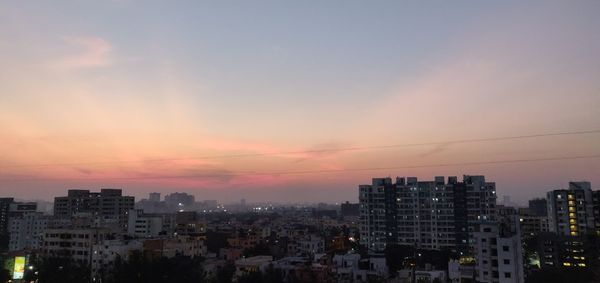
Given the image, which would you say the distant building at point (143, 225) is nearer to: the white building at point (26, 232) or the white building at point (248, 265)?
the white building at point (26, 232)

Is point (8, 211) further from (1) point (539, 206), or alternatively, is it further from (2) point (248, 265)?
(1) point (539, 206)

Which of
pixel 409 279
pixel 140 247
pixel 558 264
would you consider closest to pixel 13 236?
pixel 140 247

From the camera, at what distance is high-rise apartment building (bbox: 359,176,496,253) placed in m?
80.9

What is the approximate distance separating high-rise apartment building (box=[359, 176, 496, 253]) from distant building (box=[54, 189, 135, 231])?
57.1 m

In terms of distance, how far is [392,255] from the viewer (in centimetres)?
6331

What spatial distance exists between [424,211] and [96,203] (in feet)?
242

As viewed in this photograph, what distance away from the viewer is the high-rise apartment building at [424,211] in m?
80.9

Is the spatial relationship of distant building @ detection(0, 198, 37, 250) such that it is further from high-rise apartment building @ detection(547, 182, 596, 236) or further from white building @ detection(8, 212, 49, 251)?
high-rise apartment building @ detection(547, 182, 596, 236)

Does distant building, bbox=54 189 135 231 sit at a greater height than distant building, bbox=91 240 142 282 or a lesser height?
greater

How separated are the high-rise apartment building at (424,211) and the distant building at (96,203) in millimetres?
57115

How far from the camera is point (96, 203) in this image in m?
110

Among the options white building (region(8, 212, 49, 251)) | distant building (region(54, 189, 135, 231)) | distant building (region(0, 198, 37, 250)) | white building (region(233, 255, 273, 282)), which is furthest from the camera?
distant building (region(0, 198, 37, 250))

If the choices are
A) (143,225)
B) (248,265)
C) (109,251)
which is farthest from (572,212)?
(143,225)

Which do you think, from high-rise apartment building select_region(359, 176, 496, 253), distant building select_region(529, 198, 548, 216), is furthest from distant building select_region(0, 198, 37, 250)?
distant building select_region(529, 198, 548, 216)
